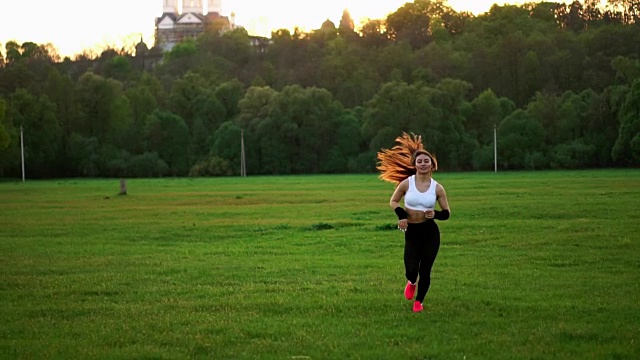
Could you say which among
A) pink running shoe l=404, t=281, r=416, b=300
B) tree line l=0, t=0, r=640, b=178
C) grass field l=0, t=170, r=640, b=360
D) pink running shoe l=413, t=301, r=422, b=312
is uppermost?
tree line l=0, t=0, r=640, b=178

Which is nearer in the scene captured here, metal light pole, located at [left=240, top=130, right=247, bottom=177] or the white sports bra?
the white sports bra

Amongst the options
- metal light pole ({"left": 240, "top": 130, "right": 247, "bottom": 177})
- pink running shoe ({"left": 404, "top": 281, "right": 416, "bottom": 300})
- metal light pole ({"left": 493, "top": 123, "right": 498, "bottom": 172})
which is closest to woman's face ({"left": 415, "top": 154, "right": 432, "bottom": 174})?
pink running shoe ({"left": 404, "top": 281, "right": 416, "bottom": 300})

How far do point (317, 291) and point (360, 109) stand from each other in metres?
107

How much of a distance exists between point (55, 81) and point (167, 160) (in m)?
17.3

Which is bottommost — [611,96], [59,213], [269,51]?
[59,213]

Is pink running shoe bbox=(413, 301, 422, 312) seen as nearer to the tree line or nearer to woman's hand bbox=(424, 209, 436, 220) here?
woman's hand bbox=(424, 209, 436, 220)

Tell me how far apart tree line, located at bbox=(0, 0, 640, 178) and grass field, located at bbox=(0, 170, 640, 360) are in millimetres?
73569

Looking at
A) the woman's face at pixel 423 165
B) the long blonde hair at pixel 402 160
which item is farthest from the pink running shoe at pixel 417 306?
the long blonde hair at pixel 402 160

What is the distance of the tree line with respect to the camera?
→ 106188 millimetres

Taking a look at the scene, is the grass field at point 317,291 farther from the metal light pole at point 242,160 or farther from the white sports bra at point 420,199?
the metal light pole at point 242,160

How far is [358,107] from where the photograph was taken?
122438 millimetres

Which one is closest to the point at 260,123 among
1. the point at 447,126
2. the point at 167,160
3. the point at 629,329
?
the point at 167,160

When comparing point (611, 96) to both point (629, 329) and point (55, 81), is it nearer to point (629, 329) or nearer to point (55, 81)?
point (55, 81)

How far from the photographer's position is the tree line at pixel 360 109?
10619 centimetres
